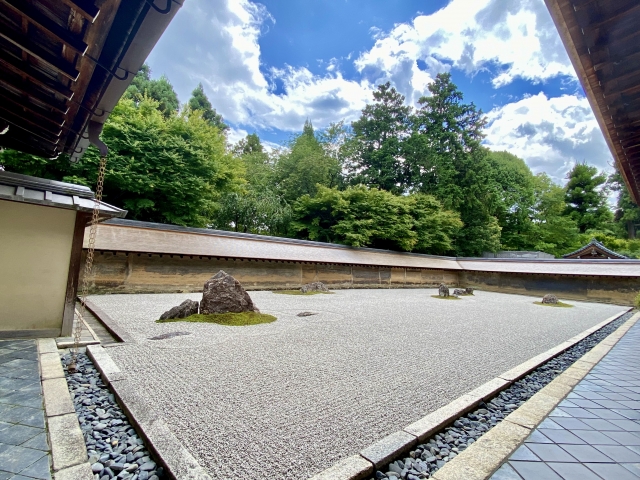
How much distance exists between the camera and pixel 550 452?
1.66m

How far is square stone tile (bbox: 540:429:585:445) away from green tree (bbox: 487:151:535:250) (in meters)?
22.7

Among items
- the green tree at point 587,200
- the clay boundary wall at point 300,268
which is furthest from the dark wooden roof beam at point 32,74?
the green tree at point 587,200

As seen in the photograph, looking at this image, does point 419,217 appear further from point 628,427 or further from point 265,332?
point 628,427

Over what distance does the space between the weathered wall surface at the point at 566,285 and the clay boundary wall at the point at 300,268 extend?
28mm

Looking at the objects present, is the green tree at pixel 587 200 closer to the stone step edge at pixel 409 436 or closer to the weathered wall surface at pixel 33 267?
the stone step edge at pixel 409 436

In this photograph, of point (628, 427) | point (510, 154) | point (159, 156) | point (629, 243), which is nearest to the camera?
point (628, 427)

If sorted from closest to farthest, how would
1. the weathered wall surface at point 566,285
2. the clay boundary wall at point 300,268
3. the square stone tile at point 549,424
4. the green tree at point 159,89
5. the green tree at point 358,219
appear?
the square stone tile at point 549,424 < the clay boundary wall at point 300,268 < the weathered wall surface at point 566,285 < the green tree at point 358,219 < the green tree at point 159,89

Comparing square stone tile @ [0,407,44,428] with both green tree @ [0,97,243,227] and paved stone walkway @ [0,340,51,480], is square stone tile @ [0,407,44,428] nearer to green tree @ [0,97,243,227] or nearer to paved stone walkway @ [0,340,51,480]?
paved stone walkway @ [0,340,51,480]

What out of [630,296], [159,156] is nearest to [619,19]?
[159,156]

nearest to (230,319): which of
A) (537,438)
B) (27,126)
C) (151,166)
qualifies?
(27,126)

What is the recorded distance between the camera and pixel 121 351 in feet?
10.0

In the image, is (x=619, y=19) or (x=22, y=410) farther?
(x=22, y=410)

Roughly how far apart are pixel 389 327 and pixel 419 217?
12919mm

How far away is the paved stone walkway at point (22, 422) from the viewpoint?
4.36 feet
